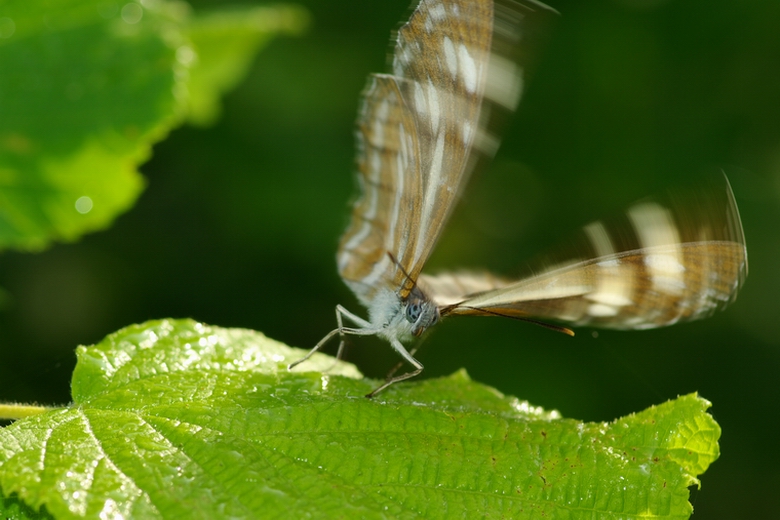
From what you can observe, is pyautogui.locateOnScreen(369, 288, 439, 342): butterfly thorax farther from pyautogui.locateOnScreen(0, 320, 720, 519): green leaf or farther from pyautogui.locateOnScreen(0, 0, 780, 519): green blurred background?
pyautogui.locateOnScreen(0, 0, 780, 519): green blurred background

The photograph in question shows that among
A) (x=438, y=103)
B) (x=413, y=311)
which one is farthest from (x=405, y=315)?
(x=438, y=103)

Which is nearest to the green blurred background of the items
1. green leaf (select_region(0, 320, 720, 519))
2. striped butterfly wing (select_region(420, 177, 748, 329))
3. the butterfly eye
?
the butterfly eye

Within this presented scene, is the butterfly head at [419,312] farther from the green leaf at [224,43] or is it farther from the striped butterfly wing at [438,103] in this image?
the green leaf at [224,43]

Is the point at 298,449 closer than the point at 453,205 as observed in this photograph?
Yes

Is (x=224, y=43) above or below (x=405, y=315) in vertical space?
above

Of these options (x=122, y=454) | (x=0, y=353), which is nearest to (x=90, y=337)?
(x=0, y=353)

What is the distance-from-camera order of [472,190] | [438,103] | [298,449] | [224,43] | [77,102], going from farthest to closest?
[472,190]
[224,43]
[77,102]
[438,103]
[298,449]

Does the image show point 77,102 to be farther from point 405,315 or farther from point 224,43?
point 405,315

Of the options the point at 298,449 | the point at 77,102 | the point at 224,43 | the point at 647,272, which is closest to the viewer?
the point at 298,449

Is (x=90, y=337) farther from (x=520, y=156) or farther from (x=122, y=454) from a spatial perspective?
(x=122, y=454)
